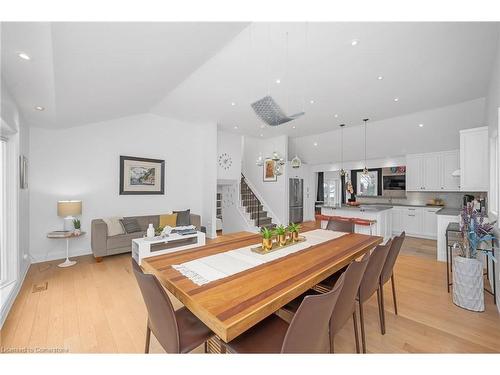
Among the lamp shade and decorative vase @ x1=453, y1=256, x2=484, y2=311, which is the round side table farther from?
decorative vase @ x1=453, y1=256, x2=484, y2=311

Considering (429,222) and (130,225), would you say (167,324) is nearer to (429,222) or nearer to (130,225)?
(130,225)

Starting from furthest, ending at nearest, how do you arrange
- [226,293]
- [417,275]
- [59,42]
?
[417,275]
[59,42]
[226,293]

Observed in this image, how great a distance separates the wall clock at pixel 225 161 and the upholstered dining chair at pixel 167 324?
5.18 meters

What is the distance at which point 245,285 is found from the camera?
4.42ft

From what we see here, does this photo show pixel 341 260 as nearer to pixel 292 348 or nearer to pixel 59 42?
pixel 292 348

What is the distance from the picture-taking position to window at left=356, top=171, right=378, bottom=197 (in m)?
7.60

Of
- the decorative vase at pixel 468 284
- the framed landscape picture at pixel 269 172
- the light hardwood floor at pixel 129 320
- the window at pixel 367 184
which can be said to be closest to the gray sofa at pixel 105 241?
the light hardwood floor at pixel 129 320

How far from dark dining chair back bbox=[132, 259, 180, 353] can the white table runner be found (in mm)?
233

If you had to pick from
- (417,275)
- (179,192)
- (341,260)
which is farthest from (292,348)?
(179,192)

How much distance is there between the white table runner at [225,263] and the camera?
4.93ft

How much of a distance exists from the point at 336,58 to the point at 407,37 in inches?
29.7

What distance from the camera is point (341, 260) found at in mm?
1828

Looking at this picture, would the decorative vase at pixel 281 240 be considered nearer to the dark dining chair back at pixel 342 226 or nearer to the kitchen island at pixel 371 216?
the dark dining chair back at pixel 342 226

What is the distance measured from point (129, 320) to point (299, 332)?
1999 mm
